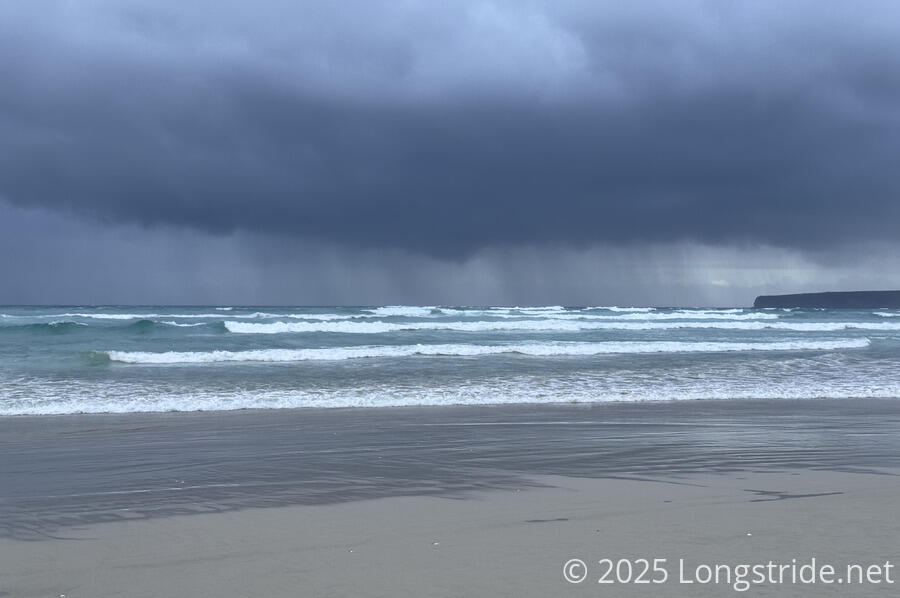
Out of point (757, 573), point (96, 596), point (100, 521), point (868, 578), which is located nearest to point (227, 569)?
point (96, 596)

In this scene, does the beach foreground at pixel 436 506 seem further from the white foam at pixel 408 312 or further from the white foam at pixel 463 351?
the white foam at pixel 408 312

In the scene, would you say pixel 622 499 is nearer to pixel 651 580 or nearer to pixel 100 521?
pixel 651 580

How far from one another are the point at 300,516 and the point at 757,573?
127 inches

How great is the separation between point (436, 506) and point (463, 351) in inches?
730

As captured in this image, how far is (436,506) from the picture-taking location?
6012mm

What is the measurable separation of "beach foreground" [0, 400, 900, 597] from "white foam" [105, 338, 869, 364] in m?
11.3

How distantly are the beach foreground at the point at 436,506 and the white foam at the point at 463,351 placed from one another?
11289mm

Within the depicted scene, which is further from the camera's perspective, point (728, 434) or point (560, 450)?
point (728, 434)

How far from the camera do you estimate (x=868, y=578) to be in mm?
4133

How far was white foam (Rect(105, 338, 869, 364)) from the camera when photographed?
2197cm

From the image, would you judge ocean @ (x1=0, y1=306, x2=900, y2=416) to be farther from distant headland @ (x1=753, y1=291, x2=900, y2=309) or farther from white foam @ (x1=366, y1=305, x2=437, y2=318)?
distant headland @ (x1=753, y1=291, x2=900, y2=309)

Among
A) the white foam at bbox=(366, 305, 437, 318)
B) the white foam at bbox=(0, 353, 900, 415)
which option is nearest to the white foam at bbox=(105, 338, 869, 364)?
the white foam at bbox=(0, 353, 900, 415)

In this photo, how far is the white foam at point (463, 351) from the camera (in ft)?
72.1

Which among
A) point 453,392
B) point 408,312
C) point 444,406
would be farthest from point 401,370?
point 408,312
